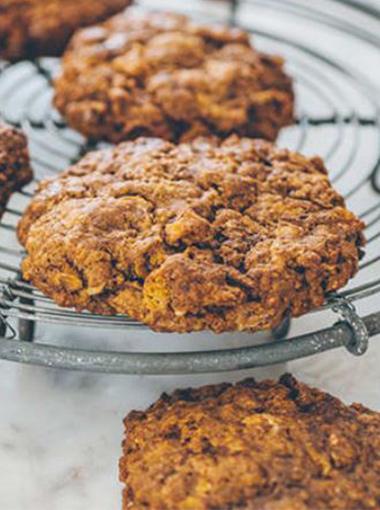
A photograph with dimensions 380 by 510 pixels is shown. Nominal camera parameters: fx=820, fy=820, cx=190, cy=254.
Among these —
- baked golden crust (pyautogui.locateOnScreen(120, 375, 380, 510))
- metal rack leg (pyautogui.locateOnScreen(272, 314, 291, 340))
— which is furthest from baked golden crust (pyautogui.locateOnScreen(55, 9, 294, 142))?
baked golden crust (pyautogui.locateOnScreen(120, 375, 380, 510))

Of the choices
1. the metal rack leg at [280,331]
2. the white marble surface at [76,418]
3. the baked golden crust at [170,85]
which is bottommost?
the white marble surface at [76,418]

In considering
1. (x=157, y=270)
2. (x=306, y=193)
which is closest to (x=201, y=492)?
(x=157, y=270)

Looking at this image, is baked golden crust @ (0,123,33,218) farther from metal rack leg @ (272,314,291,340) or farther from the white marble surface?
metal rack leg @ (272,314,291,340)

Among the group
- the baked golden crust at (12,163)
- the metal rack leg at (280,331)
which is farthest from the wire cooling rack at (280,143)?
the baked golden crust at (12,163)

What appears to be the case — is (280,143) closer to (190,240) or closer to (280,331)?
(280,331)

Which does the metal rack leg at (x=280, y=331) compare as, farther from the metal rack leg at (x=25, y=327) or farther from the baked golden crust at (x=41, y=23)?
the baked golden crust at (x=41, y=23)

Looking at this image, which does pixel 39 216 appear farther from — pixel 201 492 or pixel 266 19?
pixel 266 19
